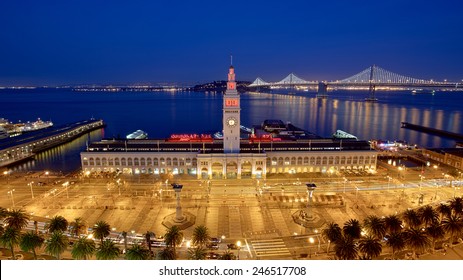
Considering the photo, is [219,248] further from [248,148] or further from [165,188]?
[248,148]

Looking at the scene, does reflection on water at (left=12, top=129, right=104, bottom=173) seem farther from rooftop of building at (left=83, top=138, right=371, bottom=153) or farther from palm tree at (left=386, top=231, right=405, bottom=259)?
palm tree at (left=386, top=231, right=405, bottom=259)

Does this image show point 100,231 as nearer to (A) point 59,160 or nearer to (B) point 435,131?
(A) point 59,160

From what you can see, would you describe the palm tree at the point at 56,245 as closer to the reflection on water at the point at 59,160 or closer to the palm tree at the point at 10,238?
the palm tree at the point at 10,238

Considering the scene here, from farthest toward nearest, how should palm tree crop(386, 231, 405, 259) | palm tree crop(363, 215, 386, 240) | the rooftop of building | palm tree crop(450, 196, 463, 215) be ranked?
1. the rooftop of building
2. palm tree crop(450, 196, 463, 215)
3. palm tree crop(363, 215, 386, 240)
4. palm tree crop(386, 231, 405, 259)

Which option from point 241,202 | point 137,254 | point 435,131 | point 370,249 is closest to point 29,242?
point 137,254

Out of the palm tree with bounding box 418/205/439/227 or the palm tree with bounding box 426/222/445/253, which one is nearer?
the palm tree with bounding box 426/222/445/253

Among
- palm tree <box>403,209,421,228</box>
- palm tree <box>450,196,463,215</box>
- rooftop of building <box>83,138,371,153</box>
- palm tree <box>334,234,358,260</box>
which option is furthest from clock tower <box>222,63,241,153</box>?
palm tree <box>450,196,463,215</box>

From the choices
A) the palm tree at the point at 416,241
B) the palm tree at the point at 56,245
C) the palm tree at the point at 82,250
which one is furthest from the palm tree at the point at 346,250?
the palm tree at the point at 56,245
